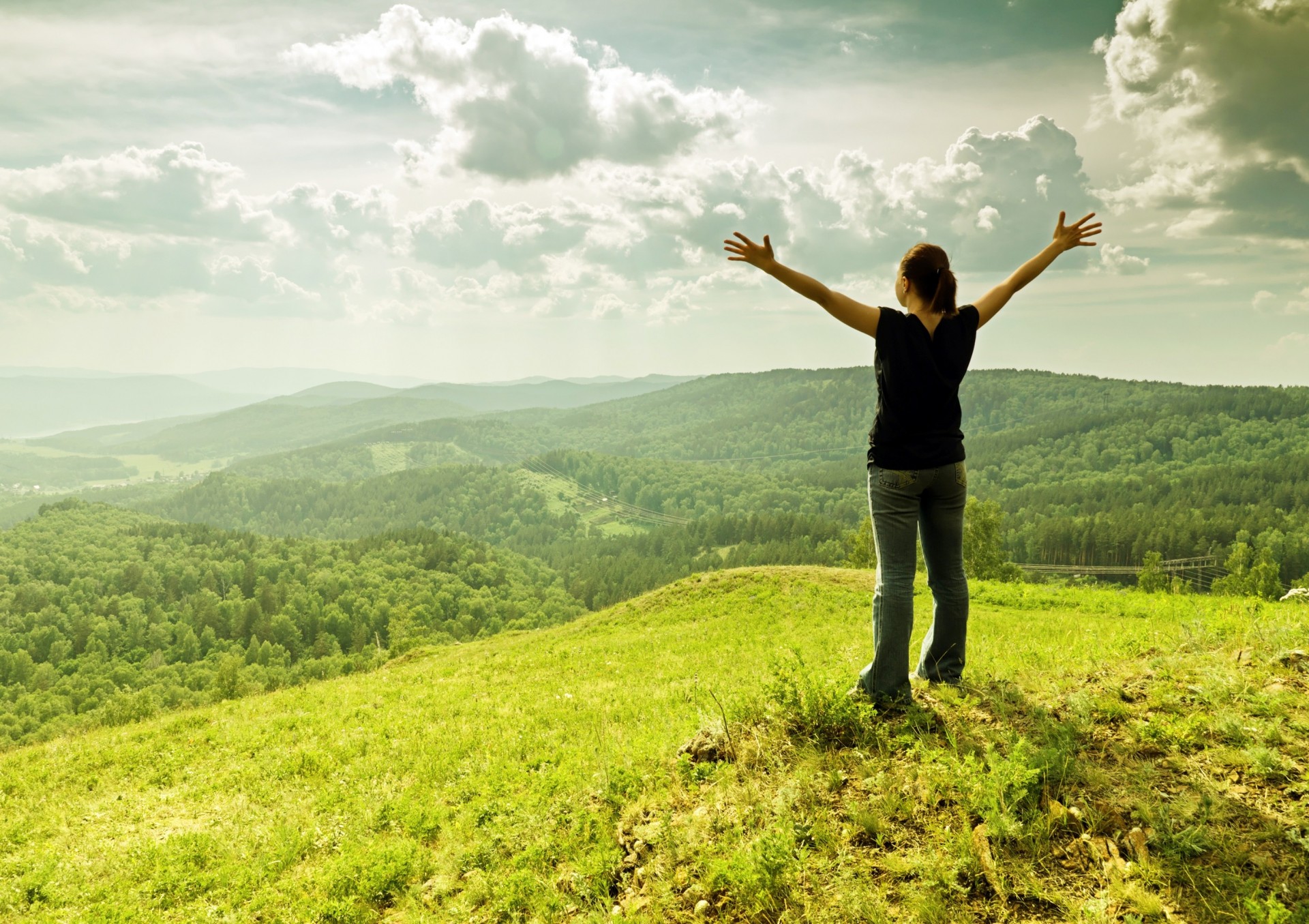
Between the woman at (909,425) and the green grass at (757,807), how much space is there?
0.92m

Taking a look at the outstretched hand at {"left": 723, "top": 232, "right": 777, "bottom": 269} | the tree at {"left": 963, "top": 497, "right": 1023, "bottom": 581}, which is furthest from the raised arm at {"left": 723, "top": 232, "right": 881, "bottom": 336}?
the tree at {"left": 963, "top": 497, "right": 1023, "bottom": 581}

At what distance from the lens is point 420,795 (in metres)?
7.89

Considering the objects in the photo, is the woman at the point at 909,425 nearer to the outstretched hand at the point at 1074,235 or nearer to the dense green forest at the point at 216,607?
the outstretched hand at the point at 1074,235

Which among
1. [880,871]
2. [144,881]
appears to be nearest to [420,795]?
[144,881]

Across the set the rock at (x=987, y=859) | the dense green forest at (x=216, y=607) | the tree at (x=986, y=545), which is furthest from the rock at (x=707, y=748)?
the dense green forest at (x=216, y=607)

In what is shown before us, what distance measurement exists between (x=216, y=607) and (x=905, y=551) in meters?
129

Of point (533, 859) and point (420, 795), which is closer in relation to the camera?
point (533, 859)

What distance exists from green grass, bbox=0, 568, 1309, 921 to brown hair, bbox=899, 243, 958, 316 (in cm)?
347

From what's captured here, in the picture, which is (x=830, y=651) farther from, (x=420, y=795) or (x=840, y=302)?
(x=840, y=302)

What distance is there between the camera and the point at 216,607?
106 meters

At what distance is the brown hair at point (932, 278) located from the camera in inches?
210

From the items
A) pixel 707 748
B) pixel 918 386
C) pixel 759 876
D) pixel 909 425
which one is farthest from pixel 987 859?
pixel 918 386

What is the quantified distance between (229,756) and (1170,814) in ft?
42.6

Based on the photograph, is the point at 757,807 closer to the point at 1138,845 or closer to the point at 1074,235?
the point at 1138,845
